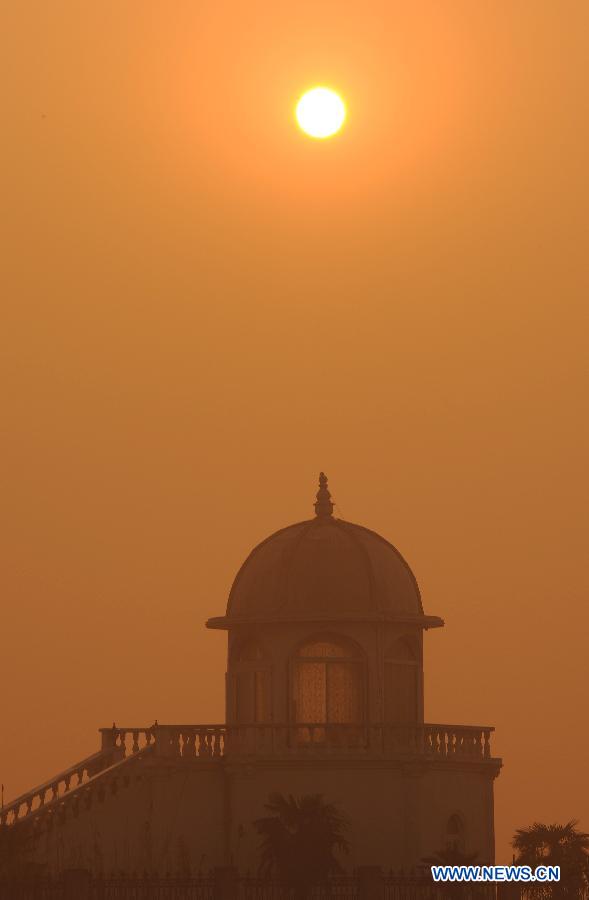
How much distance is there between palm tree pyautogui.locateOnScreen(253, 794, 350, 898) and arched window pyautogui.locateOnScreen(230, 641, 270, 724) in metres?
6.04

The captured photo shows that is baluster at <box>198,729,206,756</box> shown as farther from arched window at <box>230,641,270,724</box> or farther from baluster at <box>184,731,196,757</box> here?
arched window at <box>230,641,270,724</box>

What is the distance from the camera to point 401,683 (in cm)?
6700

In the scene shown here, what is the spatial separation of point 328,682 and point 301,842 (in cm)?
806

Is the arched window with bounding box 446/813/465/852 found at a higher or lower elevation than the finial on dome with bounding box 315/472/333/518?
lower

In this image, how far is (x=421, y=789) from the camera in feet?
211

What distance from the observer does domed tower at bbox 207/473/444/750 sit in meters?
65.8

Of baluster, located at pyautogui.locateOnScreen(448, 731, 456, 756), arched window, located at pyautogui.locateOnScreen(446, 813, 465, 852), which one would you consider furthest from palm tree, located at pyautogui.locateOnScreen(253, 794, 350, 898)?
baluster, located at pyautogui.locateOnScreen(448, 731, 456, 756)

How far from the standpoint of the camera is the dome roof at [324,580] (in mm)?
65938

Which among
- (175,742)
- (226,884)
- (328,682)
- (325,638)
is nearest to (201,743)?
(175,742)

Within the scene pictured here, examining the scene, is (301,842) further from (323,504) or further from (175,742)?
(323,504)

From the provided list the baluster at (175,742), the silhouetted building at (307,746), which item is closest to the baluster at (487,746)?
the silhouetted building at (307,746)

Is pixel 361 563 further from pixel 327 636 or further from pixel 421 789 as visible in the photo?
pixel 421 789

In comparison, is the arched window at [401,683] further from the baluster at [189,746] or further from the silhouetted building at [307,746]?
the baluster at [189,746]

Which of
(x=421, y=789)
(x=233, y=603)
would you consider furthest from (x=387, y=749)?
(x=233, y=603)
